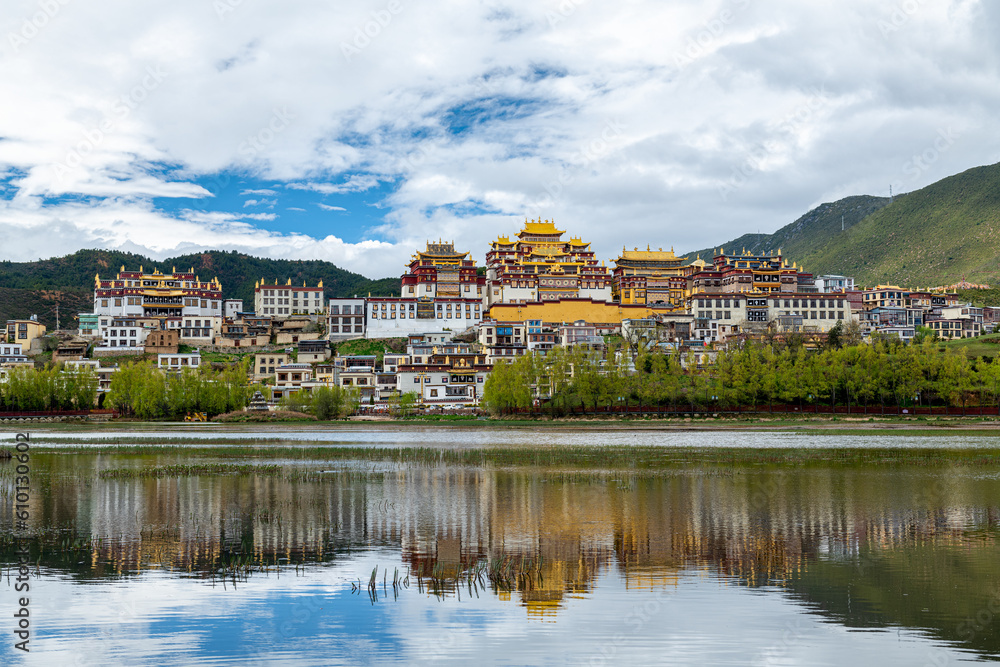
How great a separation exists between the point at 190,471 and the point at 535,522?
54.8 ft

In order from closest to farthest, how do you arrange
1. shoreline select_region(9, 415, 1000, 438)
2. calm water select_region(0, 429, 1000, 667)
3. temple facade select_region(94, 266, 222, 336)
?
calm water select_region(0, 429, 1000, 667)
shoreline select_region(9, 415, 1000, 438)
temple facade select_region(94, 266, 222, 336)

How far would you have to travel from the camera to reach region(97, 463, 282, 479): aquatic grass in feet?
103

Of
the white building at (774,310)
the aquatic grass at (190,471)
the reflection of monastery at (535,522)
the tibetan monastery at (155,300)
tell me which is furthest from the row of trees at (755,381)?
the tibetan monastery at (155,300)

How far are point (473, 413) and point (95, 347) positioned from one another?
51.1 metres

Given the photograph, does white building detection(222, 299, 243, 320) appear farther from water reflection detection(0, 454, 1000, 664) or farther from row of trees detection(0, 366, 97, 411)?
water reflection detection(0, 454, 1000, 664)

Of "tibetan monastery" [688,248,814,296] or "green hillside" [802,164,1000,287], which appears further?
"green hillside" [802,164,1000,287]

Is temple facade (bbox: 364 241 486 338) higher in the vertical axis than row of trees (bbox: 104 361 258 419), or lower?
higher

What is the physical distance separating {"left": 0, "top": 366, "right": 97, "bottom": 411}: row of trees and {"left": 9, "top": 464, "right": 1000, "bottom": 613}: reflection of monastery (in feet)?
196

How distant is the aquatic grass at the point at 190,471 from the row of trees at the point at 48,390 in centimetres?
5443

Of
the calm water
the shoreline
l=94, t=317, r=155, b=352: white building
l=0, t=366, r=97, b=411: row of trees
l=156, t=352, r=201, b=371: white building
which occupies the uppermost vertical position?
l=94, t=317, r=155, b=352: white building

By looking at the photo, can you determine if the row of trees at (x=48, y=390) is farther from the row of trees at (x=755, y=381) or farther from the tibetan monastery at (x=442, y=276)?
the tibetan monastery at (x=442, y=276)

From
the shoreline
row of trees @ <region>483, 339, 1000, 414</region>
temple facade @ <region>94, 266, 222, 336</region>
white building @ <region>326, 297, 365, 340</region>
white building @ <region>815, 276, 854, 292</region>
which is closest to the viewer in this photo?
the shoreline

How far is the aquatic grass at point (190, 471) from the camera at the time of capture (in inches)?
1240

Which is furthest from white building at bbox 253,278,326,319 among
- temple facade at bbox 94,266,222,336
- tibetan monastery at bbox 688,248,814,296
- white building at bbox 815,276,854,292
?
white building at bbox 815,276,854,292
